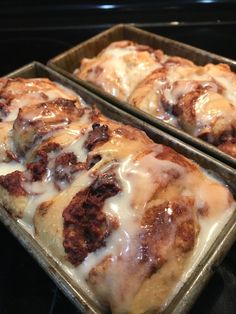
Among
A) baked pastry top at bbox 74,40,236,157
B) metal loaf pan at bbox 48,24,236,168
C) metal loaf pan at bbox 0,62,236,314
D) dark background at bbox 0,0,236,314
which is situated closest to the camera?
metal loaf pan at bbox 0,62,236,314

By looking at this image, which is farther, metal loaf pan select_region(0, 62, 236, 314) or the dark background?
the dark background

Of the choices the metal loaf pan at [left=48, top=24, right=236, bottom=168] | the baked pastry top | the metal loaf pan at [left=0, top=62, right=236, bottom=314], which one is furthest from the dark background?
the metal loaf pan at [left=0, top=62, right=236, bottom=314]

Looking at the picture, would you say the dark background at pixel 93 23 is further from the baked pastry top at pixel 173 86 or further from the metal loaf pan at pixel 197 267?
the metal loaf pan at pixel 197 267

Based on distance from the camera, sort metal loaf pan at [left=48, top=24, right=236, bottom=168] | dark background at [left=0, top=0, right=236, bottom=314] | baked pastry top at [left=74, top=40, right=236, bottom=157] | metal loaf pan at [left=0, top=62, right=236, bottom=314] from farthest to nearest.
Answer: dark background at [left=0, top=0, right=236, bottom=314]
metal loaf pan at [left=48, top=24, right=236, bottom=168]
baked pastry top at [left=74, top=40, right=236, bottom=157]
metal loaf pan at [left=0, top=62, right=236, bottom=314]

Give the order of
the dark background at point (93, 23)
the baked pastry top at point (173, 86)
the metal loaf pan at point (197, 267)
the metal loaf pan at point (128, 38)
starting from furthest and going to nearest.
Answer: the dark background at point (93, 23) < the metal loaf pan at point (128, 38) < the baked pastry top at point (173, 86) < the metal loaf pan at point (197, 267)

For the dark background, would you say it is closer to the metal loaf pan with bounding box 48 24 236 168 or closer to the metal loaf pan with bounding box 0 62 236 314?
the metal loaf pan with bounding box 48 24 236 168

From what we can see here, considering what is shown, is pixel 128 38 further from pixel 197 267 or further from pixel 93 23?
pixel 197 267

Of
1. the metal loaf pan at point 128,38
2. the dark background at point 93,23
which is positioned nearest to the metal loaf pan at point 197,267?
the metal loaf pan at point 128,38

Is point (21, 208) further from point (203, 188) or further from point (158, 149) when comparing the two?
point (203, 188)
